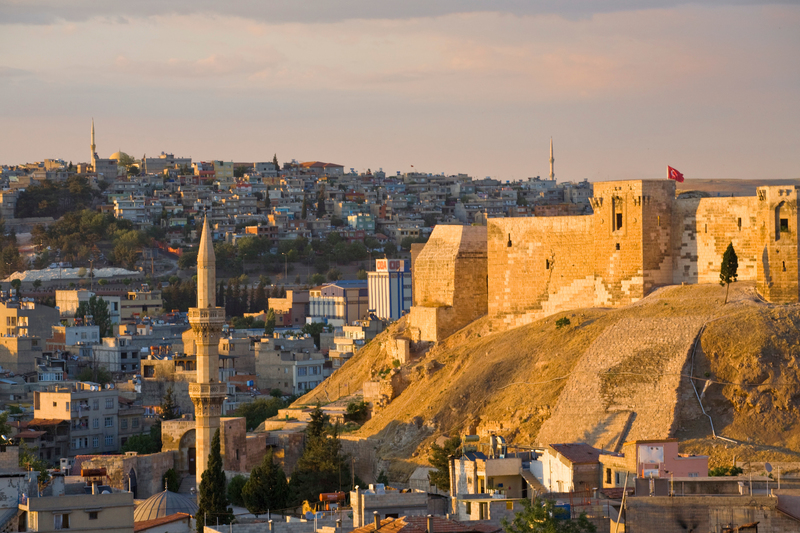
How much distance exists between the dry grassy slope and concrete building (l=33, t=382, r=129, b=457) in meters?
18.1

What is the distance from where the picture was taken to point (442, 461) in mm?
40438

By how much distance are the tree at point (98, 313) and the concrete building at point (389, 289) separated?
16.4 meters

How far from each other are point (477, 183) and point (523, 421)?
499 feet

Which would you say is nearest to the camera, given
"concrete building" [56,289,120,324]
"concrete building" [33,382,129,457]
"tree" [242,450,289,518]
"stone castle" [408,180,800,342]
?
"tree" [242,450,289,518]

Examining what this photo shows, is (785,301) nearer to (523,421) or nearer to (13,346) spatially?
(523,421)

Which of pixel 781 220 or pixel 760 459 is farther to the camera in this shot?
pixel 781 220

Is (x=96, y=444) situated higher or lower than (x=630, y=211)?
lower

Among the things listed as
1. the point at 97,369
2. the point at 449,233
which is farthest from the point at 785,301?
the point at 97,369

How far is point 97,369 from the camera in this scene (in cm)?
8556

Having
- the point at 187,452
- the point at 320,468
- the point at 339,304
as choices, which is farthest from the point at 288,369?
the point at 320,468

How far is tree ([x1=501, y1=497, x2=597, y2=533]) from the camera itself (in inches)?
958

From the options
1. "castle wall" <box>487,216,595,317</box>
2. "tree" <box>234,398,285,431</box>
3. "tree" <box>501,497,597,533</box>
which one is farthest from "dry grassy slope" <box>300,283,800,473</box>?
"tree" <box>234,398,285,431</box>

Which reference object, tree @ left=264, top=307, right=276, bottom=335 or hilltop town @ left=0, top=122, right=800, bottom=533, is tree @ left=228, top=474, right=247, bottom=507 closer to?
hilltop town @ left=0, top=122, right=800, bottom=533

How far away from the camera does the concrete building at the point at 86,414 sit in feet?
211
